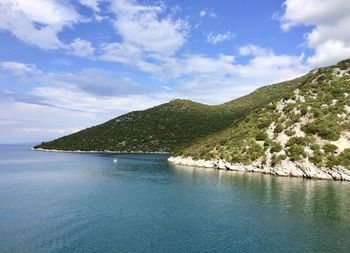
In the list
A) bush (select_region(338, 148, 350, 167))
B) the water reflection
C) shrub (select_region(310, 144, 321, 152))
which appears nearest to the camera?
the water reflection

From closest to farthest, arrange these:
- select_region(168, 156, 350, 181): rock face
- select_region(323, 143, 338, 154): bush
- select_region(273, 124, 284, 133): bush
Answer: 1. select_region(168, 156, 350, 181): rock face
2. select_region(323, 143, 338, 154): bush
3. select_region(273, 124, 284, 133): bush

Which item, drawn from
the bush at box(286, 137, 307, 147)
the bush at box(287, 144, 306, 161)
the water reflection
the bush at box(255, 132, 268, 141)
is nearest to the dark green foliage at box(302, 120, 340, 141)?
the bush at box(286, 137, 307, 147)

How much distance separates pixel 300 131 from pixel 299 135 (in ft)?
6.44

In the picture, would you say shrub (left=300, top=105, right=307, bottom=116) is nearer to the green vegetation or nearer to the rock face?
the green vegetation

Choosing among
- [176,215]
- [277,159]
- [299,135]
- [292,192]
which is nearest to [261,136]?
[299,135]

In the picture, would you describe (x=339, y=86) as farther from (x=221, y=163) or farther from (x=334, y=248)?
(x=334, y=248)

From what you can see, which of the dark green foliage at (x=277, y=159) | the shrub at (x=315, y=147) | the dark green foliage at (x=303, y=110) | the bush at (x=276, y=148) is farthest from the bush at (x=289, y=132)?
the shrub at (x=315, y=147)

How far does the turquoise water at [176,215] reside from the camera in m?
40.1

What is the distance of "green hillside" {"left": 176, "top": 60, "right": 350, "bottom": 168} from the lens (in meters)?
94.4

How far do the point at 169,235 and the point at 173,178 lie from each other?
51.3 m

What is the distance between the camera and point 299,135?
103250mm

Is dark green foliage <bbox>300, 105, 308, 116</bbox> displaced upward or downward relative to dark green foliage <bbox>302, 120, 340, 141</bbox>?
upward

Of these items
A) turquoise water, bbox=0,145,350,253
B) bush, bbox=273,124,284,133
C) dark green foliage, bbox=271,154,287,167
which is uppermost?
bush, bbox=273,124,284,133

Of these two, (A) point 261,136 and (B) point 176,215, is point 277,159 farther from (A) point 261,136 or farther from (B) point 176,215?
(B) point 176,215
